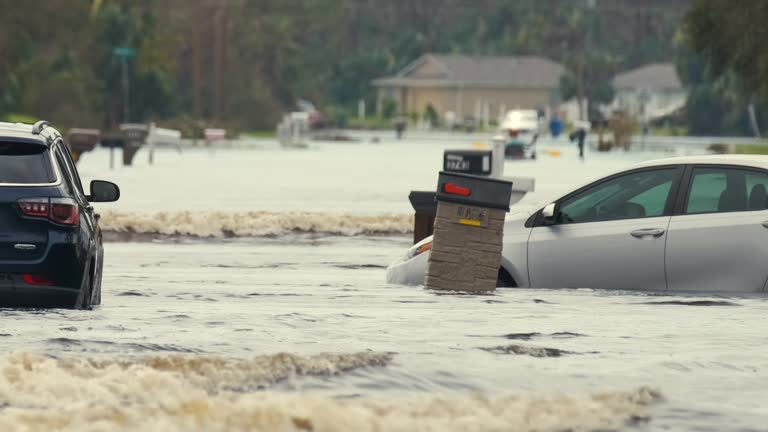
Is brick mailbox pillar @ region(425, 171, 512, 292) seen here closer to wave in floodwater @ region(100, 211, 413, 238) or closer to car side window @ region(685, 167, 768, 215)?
car side window @ region(685, 167, 768, 215)

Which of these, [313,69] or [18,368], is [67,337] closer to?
[18,368]

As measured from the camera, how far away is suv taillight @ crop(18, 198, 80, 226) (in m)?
13.0

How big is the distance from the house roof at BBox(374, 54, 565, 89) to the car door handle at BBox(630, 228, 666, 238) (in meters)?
151

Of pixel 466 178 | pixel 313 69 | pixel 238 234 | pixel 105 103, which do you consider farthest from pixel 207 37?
pixel 466 178

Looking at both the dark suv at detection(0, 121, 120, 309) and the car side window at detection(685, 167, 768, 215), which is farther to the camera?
the car side window at detection(685, 167, 768, 215)

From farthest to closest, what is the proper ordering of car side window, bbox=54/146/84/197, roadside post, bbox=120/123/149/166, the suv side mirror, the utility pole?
1. the utility pole
2. roadside post, bbox=120/123/149/166
3. the suv side mirror
4. car side window, bbox=54/146/84/197

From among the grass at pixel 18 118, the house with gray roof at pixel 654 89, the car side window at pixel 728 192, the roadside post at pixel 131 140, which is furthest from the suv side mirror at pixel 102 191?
the house with gray roof at pixel 654 89

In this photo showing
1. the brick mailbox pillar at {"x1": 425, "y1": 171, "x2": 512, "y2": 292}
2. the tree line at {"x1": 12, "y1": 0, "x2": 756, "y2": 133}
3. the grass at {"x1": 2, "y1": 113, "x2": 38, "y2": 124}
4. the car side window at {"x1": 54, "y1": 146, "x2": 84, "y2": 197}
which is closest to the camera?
the car side window at {"x1": 54, "y1": 146, "x2": 84, "y2": 197}

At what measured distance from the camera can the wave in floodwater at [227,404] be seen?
883cm

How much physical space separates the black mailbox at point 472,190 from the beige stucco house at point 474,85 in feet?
491

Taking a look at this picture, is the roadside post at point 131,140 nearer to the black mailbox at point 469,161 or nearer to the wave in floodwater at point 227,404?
the black mailbox at point 469,161

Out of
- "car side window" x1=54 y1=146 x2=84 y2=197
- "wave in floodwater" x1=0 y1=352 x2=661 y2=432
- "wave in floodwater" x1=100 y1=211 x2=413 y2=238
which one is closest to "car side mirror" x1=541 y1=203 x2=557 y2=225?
"car side window" x1=54 y1=146 x2=84 y2=197

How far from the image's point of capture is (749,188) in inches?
621

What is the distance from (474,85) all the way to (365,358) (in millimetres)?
156840
